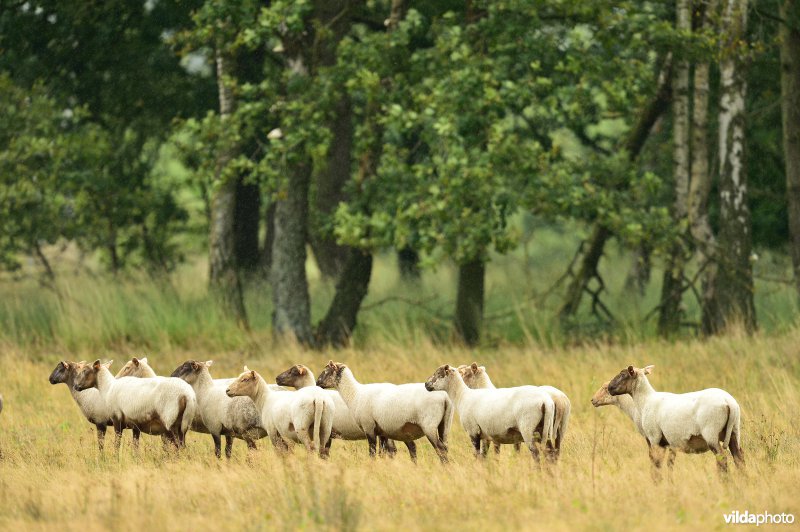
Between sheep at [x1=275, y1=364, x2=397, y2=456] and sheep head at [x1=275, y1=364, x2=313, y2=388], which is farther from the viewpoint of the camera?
sheep head at [x1=275, y1=364, x2=313, y2=388]

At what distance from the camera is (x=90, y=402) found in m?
12.8

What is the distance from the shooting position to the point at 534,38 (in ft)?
65.1

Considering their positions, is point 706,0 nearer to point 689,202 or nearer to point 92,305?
point 689,202

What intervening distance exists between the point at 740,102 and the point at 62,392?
34.2 feet

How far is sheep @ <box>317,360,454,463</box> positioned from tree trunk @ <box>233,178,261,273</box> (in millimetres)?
15524

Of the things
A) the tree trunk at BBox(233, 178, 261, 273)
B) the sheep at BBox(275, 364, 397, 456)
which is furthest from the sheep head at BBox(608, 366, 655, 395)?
the tree trunk at BBox(233, 178, 261, 273)

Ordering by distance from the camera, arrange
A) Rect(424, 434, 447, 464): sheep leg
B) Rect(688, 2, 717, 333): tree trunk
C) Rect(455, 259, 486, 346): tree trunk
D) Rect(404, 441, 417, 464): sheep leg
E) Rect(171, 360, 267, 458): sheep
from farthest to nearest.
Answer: Rect(688, 2, 717, 333): tree trunk, Rect(455, 259, 486, 346): tree trunk, Rect(171, 360, 267, 458): sheep, Rect(404, 441, 417, 464): sheep leg, Rect(424, 434, 447, 464): sheep leg

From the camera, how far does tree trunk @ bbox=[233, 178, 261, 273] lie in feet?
90.0

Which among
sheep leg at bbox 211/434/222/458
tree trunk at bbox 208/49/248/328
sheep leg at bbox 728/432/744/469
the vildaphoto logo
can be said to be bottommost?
sheep leg at bbox 211/434/222/458

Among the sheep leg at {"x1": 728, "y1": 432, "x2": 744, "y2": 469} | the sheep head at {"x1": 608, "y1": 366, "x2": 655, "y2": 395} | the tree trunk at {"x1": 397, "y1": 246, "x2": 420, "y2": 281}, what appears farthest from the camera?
the tree trunk at {"x1": 397, "y1": 246, "x2": 420, "y2": 281}

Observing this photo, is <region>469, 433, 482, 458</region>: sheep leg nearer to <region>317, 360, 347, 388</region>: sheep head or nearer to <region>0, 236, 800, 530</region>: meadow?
<region>0, 236, 800, 530</region>: meadow

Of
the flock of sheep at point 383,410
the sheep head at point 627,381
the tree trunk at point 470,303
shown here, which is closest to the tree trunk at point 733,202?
the tree trunk at point 470,303

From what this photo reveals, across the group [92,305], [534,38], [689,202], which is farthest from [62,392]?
[689,202]

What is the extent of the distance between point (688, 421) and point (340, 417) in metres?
3.13
